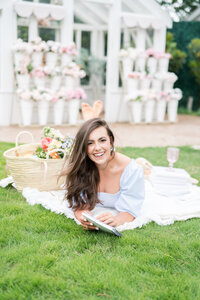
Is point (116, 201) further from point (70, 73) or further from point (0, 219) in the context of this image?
point (70, 73)

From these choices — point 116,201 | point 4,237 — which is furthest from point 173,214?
point 4,237

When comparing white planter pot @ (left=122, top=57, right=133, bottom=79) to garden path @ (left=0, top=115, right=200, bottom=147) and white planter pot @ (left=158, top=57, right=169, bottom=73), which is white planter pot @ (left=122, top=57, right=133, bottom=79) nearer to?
white planter pot @ (left=158, top=57, right=169, bottom=73)

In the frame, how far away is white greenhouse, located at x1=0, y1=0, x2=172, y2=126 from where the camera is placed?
748 cm

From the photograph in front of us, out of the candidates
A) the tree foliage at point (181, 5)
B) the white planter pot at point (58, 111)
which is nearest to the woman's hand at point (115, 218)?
the white planter pot at point (58, 111)

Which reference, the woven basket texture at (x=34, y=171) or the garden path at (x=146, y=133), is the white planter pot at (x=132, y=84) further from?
the woven basket texture at (x=34, y=171)

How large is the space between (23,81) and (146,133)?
2.64 meters

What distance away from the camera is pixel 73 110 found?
796 cm

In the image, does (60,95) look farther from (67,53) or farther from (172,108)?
(172,108)

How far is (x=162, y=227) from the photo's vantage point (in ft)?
9.71

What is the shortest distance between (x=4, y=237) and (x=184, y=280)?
1238 mm

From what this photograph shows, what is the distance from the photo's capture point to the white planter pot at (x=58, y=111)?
7.73 metres

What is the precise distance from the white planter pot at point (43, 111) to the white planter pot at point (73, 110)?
53cm

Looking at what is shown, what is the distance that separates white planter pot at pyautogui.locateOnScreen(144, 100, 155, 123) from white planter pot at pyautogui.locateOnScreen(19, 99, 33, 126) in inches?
106

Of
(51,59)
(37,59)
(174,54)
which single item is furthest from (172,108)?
(37,59)
